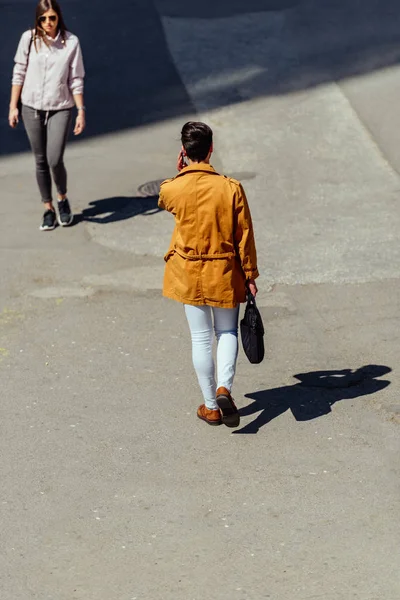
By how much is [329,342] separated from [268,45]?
8.62m

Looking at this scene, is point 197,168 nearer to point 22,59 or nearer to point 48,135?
point 48,135

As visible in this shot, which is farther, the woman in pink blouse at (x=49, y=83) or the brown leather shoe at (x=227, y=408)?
the woman in pink blouse at (x=49, y=83)

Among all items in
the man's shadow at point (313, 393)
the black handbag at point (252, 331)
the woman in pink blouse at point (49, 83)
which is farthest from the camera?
the woman in pink blouse at point (49, 83)

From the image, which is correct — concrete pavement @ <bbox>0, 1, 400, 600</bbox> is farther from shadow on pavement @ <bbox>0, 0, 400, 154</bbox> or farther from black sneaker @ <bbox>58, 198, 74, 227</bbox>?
shadow on pavement @ <bbox>0, 0, 400, 154</bbox>

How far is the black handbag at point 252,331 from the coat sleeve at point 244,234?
0.18m

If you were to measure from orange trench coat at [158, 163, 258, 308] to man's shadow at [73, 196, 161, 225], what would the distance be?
14.3ft

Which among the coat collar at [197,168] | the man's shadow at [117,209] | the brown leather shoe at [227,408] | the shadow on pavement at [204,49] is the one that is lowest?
the shadow on pavement at [204,49]

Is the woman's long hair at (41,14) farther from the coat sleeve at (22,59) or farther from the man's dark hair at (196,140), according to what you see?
the man's dark hair at (196,140)

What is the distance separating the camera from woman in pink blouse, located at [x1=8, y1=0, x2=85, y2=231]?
9.78m

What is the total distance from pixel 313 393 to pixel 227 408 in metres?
0.94

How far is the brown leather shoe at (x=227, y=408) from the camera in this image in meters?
6.38

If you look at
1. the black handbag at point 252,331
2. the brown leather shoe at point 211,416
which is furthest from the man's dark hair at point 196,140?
the brown leather shoe at point 211,416

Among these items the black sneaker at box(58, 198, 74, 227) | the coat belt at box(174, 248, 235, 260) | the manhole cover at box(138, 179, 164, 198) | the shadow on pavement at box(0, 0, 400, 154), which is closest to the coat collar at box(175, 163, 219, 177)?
the coat belt at box(174, 248, 235, 260)

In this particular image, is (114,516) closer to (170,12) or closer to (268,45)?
(268,45)
